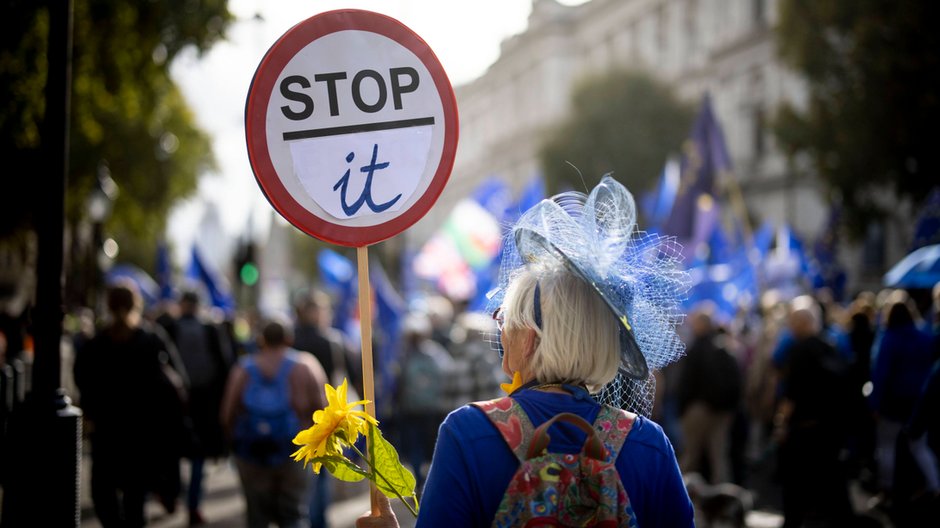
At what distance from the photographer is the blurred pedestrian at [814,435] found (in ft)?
24.9

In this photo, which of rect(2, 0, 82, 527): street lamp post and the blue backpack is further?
the blue backpack

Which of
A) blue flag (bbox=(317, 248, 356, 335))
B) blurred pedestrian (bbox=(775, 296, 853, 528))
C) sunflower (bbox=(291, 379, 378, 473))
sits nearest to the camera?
sunflower (bbox=(291, 379, 378, 473))

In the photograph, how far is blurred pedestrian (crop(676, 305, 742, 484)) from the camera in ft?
32.1

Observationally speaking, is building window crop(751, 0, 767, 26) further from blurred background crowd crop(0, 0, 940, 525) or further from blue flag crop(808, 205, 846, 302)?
blue flag crop(808, 205, 846, 302)

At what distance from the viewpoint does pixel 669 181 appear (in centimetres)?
2138

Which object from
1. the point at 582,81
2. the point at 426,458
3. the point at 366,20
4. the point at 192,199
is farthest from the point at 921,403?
the point at 582,81

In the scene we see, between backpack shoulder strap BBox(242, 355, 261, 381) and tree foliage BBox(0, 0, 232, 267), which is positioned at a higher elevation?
tree foliage BBox(0, 0, 232, 267)

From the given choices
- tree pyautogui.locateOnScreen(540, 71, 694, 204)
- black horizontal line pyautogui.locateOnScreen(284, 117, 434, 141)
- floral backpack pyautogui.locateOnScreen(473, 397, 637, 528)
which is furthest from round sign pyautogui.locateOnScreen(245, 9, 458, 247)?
tree pyautogui.locateOnScreen(540, 71, 694, 204)

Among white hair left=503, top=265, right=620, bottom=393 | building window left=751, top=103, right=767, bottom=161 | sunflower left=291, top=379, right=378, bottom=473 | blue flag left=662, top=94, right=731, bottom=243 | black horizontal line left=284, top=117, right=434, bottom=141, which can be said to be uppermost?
building window left=751, top=103, right=767, bottom=161

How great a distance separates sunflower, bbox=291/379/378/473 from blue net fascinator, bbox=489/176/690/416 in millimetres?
457

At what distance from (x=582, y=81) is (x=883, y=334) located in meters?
43.7

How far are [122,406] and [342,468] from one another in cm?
443

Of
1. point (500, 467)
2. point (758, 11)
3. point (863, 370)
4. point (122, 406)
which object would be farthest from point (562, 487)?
point (758, 11)

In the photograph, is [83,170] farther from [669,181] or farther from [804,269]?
[804,269]
